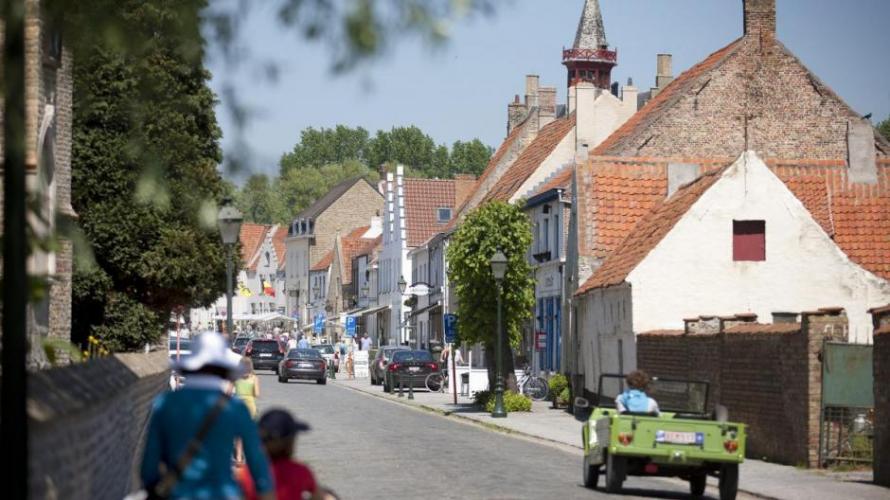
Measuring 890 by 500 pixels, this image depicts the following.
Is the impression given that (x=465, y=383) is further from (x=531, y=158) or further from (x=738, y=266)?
(x=738, y=266)

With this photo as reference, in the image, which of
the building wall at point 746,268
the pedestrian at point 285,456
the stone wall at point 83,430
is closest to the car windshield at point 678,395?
the stone wall at point 83,430

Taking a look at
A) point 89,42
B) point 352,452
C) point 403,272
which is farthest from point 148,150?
point 403,272

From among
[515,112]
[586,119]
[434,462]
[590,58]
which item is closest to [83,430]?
[434,462]

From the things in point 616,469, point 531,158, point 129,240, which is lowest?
point 616,469

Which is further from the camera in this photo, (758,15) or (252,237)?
(252,237)

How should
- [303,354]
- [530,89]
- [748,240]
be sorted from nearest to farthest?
1. [748,240]
2. [303,354]
3. [530,89]

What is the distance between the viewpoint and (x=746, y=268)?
39.1 meters

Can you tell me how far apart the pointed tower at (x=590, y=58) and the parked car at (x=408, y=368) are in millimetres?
62165

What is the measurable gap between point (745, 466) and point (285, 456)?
57.0ft

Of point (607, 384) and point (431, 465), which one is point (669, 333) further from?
point (431, 465)

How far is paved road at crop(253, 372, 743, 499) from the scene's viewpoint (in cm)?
2019

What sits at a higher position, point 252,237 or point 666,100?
point 252,237

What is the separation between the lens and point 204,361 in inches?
328

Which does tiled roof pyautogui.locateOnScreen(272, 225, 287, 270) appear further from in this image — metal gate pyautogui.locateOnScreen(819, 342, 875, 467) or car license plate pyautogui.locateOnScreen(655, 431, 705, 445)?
car license plate pyautogui.locateOnScreen(655, 431, 705, 445)
